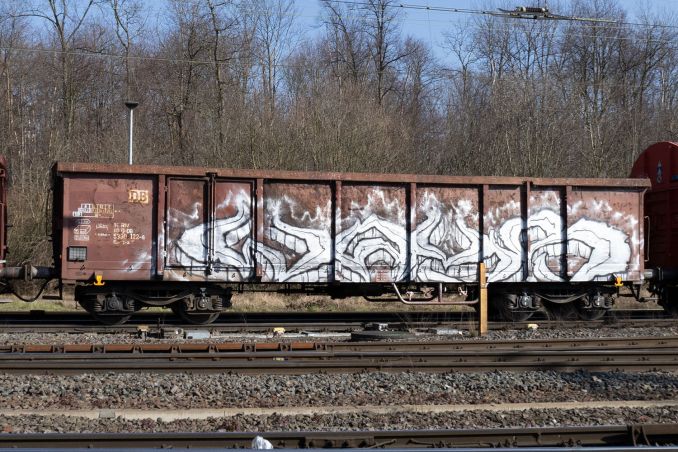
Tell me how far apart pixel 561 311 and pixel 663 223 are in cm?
326

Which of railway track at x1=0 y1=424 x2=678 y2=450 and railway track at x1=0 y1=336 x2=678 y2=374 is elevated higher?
railway track at x1=0 y1=336 x2=678 y2=374

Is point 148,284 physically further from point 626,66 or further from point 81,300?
point 626,66

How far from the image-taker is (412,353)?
34.0 ft

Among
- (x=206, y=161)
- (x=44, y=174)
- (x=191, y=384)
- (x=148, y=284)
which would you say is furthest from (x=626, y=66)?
(x=191, y=384)

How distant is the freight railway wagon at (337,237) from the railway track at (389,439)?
8.32 m

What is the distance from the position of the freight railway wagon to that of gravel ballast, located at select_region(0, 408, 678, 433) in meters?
7.36

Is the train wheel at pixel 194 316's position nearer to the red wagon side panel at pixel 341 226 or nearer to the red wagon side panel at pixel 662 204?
the red wagon side panel at pixel 341 226

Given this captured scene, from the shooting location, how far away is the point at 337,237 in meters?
15.1

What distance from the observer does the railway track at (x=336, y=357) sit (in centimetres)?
944

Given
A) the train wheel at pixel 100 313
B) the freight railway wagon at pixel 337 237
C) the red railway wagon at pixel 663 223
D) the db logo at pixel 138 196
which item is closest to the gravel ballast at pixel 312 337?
the train wheel at pixel 100 313

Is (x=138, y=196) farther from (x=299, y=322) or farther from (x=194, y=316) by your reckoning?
(x=299, y=322)

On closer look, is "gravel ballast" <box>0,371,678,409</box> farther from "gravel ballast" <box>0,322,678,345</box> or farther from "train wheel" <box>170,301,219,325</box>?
"train wheel" <box>170,301,219,325</box>

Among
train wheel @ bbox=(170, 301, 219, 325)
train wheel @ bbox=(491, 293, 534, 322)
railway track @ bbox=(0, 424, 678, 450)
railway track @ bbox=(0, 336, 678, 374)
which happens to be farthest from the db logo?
railway track @ bbox=(0, 424, 678, 450)

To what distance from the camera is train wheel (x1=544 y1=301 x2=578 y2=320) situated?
16.5 metres
